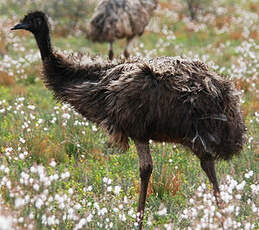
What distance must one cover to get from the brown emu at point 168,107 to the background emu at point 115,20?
5.37 m

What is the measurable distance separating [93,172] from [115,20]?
4870 millimetres

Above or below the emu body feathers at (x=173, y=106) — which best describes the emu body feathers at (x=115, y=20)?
below

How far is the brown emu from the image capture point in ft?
13.7

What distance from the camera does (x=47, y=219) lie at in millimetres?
3549

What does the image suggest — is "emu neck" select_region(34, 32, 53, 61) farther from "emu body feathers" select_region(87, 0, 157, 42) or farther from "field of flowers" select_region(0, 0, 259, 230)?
"emu body feathers" select_region(87, 0, 157, 42)

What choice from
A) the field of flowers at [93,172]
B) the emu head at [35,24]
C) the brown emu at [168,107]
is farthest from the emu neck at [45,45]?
the brown emu at [168,107]

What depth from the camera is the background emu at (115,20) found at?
989cm

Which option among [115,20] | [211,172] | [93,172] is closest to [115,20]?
[115,20]

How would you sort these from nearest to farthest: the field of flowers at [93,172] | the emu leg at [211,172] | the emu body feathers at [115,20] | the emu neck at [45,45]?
the field of flowers at [93,172], the emu leg at [211,172], the emu neck at [45,45], the emu body feathers at [115,20]

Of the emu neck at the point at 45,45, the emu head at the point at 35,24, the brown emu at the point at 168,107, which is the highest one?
the emu head at the point at 35,24

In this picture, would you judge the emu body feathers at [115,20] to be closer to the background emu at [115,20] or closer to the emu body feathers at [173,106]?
the background emu at [115,20]

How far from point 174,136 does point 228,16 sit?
39.1 feet

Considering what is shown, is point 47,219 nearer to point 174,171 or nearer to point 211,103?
point 211,103

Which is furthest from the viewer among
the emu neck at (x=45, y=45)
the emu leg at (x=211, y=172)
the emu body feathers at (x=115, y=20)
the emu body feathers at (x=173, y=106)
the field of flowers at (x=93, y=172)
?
the emu body feathers at (x=115, y=20)
